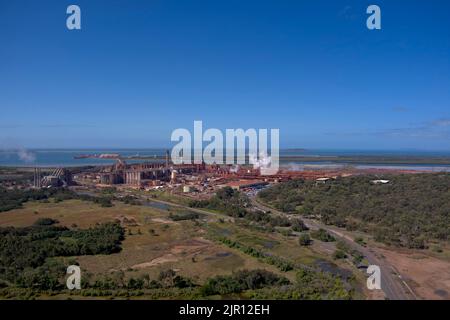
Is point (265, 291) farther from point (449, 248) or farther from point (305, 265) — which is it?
point (449, 248)

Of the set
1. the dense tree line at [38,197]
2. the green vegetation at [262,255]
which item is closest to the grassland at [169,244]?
the green vegetation at [262,255]

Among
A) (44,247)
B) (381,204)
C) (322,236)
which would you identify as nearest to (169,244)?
(44,247)

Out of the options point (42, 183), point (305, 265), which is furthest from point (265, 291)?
point (42, 183)

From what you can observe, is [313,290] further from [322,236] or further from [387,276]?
[322,236]

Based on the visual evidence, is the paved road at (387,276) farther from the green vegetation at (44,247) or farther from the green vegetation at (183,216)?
the green vegetation at (44,247)

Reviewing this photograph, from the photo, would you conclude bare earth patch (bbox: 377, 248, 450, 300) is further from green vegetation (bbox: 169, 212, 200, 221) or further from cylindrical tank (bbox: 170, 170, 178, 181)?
cylindrical tank (bbox: 170, 170, 178, 181)

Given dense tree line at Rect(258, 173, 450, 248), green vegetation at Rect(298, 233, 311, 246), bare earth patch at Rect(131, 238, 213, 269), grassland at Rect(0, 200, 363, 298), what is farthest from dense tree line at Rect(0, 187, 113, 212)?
green vegetation at Rect(298, 233, 311, 246)
